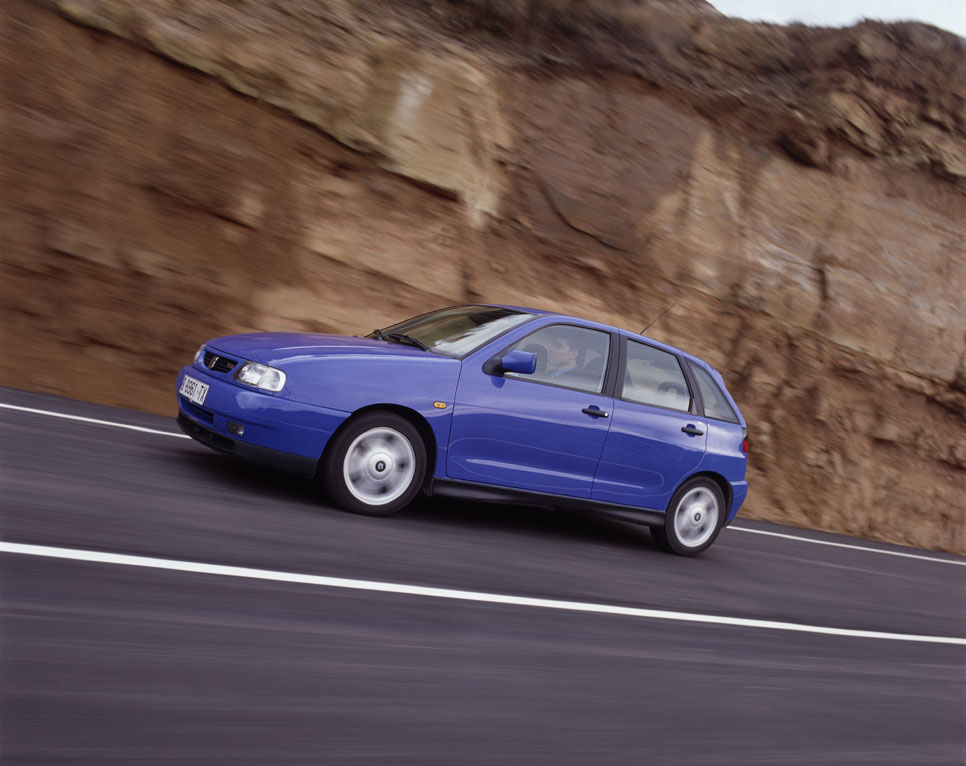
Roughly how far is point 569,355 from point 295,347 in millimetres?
2112

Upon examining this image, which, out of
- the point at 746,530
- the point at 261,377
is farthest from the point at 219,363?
the point at 746,530

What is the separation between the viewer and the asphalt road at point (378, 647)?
316 centimetres

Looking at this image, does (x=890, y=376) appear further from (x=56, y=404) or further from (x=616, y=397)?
(x=56, y=404)

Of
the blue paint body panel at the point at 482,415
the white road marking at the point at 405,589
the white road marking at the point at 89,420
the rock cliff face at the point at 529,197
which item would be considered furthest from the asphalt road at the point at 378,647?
the rock cliff face at the point at 529,197

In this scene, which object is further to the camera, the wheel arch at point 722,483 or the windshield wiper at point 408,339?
the wheel arch at point 722,483

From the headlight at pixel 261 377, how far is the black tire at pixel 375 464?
0.50 meters

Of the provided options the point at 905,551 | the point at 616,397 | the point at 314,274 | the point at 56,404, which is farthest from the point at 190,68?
the point at 905,551

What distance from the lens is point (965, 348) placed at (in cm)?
1883

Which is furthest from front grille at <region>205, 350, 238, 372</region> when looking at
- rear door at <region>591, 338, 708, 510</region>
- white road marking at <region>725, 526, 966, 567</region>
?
white road marking at <region>725, 526, 966, 567</region>

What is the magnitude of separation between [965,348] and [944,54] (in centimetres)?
654

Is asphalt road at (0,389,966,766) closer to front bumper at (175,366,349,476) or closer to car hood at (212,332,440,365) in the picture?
front bumper at (175,366,349,476)

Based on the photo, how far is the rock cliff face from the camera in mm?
10125

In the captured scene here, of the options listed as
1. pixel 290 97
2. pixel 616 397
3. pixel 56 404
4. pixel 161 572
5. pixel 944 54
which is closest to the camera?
pixel 161 572

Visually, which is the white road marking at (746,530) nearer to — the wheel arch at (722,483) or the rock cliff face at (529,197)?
the rock cliff face at (529,197)
